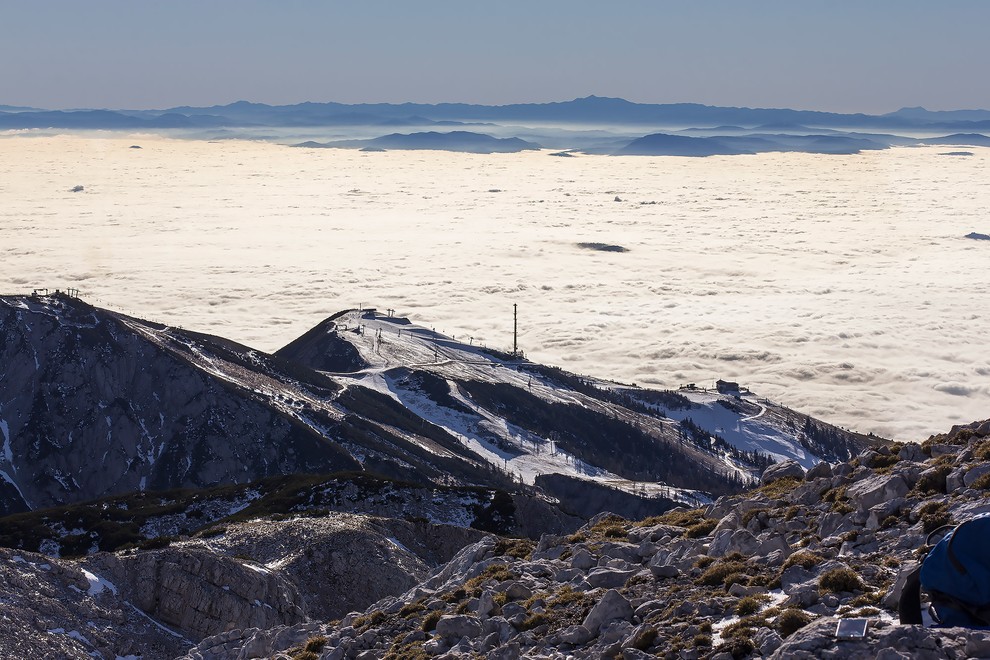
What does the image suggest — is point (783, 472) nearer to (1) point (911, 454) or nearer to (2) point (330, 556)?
(1) point (911, 454)

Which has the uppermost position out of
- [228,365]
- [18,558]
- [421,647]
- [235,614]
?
[421,647]

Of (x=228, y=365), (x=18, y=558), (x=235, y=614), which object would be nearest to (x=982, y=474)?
(x=235, y=614)

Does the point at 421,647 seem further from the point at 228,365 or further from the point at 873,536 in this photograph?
the point at 228,365

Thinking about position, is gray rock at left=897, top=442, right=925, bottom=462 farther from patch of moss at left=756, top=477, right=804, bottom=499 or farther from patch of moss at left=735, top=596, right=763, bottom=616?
patch of moss at left=735, top=596, right=763, bottom=616

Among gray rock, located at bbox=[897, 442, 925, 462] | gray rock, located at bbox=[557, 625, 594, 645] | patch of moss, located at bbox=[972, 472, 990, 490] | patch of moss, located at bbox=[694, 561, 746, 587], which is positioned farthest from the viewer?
gray rock, located at bbox=[897, 442, 925, 462]

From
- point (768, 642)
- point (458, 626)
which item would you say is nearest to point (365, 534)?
point (458, 626)

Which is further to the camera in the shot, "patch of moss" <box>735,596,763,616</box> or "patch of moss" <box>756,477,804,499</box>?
"patch of moss" <box>756,477,804,499</box>

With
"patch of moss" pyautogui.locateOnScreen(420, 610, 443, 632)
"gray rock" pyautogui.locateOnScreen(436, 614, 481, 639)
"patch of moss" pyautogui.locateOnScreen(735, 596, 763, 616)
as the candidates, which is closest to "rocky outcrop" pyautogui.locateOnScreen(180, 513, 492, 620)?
Answer: "patch of moss" pyautogui.locateOnScreen(420, 610, 443, 632)

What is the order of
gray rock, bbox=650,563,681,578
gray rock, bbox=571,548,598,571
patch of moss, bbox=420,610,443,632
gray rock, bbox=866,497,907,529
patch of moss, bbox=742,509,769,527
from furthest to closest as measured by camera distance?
gray rock, bbox=571,548,598,571 < patch of moss, bbox=742,509,769,527 < patch of moss, bbox=420,610,443,632 < gray rock, bbox=650,563,681,578 < gray rock, bbox=866,497,907,529
